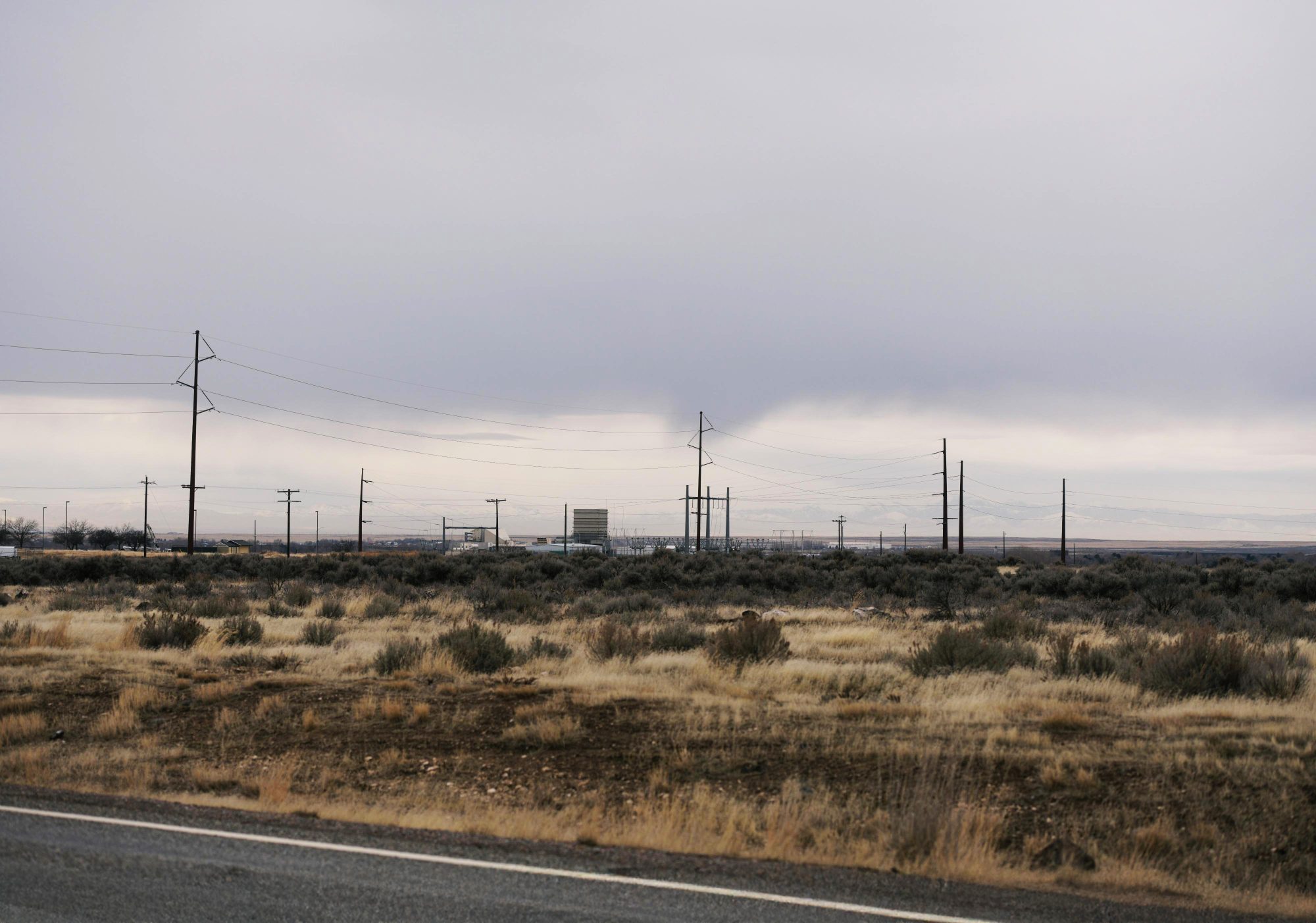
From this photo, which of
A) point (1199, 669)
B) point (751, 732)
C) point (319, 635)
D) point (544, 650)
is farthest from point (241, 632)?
point (1199, 669)

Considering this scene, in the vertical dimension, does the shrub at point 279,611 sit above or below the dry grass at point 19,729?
below

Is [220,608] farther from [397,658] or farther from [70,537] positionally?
[70,537]

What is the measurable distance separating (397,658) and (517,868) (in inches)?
484

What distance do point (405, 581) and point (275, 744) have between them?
32664 millimetres

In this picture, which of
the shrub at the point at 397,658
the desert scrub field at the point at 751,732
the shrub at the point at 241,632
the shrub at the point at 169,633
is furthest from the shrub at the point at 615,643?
the shrub at the point at 169,633

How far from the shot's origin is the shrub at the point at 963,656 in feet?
60.7

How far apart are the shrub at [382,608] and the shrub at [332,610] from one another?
2.29 ft

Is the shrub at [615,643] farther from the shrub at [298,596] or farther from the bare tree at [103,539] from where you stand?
the bare tree at [103,539]

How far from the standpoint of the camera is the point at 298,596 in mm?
34406

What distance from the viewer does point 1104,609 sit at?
31.5 metres

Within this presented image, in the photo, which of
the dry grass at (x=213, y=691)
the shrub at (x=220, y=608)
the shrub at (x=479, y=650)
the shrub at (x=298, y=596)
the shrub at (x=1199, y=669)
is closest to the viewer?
the shrub at (x=1199, y=669)

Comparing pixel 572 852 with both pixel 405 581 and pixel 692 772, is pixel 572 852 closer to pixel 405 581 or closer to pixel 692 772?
pixel 692 772

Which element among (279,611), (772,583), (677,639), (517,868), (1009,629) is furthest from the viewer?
(772,583)

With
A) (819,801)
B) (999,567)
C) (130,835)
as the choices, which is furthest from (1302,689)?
(999,567)
